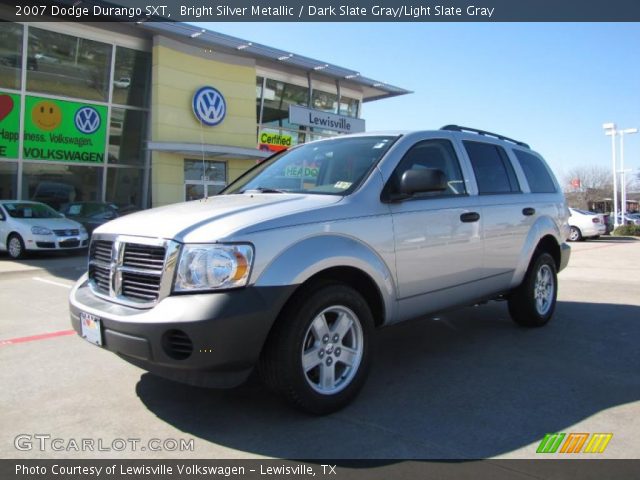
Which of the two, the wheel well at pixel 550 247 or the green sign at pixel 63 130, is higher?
the green sign at pixel 63 130

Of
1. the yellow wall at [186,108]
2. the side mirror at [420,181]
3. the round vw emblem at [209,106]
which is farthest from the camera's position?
the round vw emblem at [209,106]

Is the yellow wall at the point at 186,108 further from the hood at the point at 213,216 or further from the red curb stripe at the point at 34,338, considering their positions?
the hood at the point at 213,216

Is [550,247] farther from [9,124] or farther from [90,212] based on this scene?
[9,124]

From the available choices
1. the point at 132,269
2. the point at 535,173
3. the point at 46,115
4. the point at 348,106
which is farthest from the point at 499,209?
the point at 348,106

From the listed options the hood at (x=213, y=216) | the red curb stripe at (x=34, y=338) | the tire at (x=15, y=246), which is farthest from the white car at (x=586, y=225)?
the hood at (x=213, y=216)

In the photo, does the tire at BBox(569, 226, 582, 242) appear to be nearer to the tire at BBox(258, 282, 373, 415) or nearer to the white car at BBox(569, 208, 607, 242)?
the white car at BBox(569, 208, 607, 242)

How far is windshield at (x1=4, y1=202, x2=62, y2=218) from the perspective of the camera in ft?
45.6

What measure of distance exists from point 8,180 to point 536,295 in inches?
720

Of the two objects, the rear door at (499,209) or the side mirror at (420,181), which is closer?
the side mirror at (420,181)

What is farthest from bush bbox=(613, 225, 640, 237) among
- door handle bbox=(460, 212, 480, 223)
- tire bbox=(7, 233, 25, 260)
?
tire bbox=(7, 233, 25, 260)

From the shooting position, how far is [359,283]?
148 inches

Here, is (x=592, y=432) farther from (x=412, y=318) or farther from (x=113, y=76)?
(x=113, y=76)

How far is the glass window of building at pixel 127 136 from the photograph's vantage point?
21062 mm

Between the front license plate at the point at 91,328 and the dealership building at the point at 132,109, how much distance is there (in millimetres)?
17248
